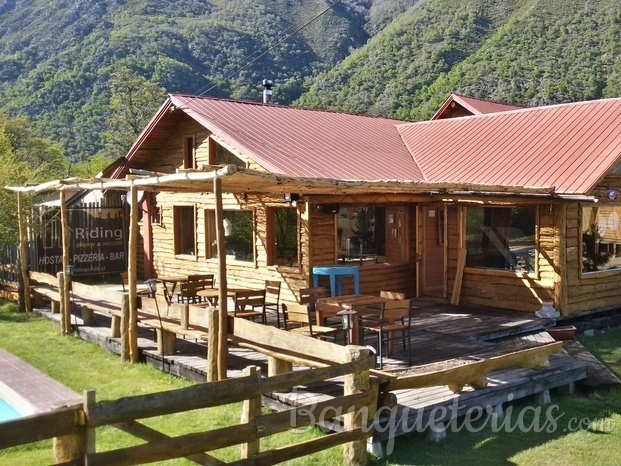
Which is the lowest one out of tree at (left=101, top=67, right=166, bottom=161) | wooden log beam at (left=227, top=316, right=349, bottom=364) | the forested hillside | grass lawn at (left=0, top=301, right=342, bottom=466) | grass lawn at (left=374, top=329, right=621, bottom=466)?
grass lawn at (left=374, top=329, right=621, bottom=466)

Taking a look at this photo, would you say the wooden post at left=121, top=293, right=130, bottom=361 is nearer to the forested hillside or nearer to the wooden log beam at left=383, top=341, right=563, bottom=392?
the wooden log beam at left=383, top=341, right=563, bottom=392

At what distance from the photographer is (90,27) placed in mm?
63125

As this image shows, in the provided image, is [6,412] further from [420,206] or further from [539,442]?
[420,206]

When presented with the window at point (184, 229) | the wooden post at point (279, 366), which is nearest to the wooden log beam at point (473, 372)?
the wooden post at point (279, 366)

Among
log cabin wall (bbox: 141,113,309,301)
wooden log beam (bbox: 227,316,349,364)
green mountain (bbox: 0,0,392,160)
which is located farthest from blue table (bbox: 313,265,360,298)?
green mountain (bbox: 0,0,392,160)

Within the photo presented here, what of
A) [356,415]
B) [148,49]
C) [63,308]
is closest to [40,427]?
[356,415]

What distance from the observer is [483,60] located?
152ft

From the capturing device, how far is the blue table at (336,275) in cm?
1297

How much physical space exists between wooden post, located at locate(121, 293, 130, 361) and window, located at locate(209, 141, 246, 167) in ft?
18.4

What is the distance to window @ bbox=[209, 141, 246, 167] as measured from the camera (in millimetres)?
15180

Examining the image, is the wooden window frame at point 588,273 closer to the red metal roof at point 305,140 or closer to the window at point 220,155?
the red metal roof at point 305,140

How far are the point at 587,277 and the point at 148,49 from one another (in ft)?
161

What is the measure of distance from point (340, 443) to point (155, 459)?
6.06 feet

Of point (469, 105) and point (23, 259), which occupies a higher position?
point (469, 105)
